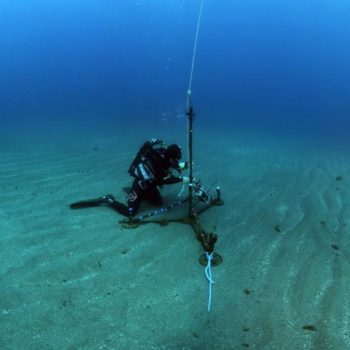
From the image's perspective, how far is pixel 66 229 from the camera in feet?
16.4

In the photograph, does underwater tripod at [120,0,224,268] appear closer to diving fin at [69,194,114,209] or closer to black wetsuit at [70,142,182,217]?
black wetsuit at [70,142,182,217]

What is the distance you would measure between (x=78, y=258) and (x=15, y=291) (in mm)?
832

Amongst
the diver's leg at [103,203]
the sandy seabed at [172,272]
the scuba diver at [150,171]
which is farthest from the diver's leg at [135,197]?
the sandy seabed at [172,272]

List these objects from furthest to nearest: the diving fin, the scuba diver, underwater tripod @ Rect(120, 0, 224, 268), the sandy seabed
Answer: the diving fin
the scuba diver
underwater tripod @ Rect(120, 0, 224, 268)
the sandy seabed

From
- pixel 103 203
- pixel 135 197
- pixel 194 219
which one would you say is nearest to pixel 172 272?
pixel 194 219

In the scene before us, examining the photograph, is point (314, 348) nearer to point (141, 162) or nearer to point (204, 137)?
point (141, 162)

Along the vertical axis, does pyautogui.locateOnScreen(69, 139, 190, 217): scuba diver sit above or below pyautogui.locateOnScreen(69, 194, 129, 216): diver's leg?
Result: above

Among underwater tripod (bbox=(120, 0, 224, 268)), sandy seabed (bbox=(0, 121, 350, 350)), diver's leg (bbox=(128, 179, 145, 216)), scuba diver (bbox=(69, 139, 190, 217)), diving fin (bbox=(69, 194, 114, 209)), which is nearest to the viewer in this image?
sandy seabed (bbox=(0, 121, 350, 350))

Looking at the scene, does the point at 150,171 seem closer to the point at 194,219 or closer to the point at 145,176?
the point at 145,176

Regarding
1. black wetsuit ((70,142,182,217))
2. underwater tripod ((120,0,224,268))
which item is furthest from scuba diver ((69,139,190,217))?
underwater tripod ((120,0,224,268))

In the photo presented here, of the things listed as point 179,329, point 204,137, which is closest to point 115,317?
point 179,329

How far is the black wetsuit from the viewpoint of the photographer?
5.33 m

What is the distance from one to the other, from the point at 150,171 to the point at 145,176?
0.11 meters

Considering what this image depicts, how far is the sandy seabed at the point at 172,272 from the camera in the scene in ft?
10.3
